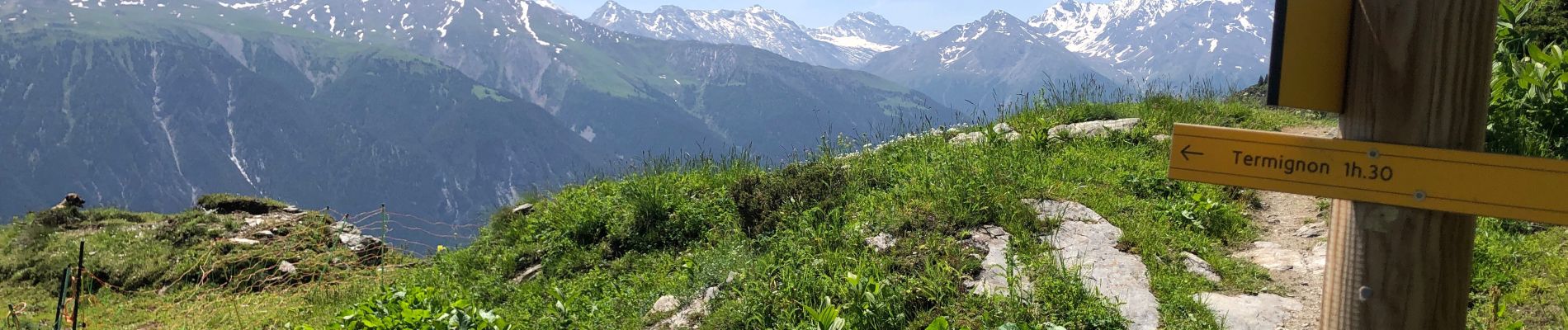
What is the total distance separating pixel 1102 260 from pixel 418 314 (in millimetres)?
4242

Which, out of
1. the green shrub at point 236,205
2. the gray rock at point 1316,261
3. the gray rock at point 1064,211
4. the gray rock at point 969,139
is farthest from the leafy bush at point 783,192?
the green shrub at point 236,205

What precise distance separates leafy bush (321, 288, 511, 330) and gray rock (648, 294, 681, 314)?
3.33 feet

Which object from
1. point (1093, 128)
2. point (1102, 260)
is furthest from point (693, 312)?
point (1093, 128)

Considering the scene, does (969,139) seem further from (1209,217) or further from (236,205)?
(236,205)

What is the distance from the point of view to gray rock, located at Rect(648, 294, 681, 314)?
5.59 meters

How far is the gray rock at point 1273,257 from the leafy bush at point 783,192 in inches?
124

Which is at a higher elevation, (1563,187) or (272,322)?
(1563,187)

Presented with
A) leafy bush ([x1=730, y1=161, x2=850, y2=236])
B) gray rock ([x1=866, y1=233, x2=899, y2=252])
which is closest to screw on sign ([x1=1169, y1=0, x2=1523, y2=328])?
gray rock ([x1=866, y1=233, x2=899, y2=252])

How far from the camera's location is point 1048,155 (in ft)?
24.9

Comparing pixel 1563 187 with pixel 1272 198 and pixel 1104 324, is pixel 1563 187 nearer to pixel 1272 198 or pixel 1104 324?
pixel 1104 324

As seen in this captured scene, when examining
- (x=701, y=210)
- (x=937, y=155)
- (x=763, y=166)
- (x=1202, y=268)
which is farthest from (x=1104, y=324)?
(x=763, y=166)

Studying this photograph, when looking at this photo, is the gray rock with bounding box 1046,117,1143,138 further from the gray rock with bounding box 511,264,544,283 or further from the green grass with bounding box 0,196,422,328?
the green grass with bounding box 0,196,422,328

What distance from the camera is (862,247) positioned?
5.72 meters

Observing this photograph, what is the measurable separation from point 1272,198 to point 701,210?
510 centimetres
